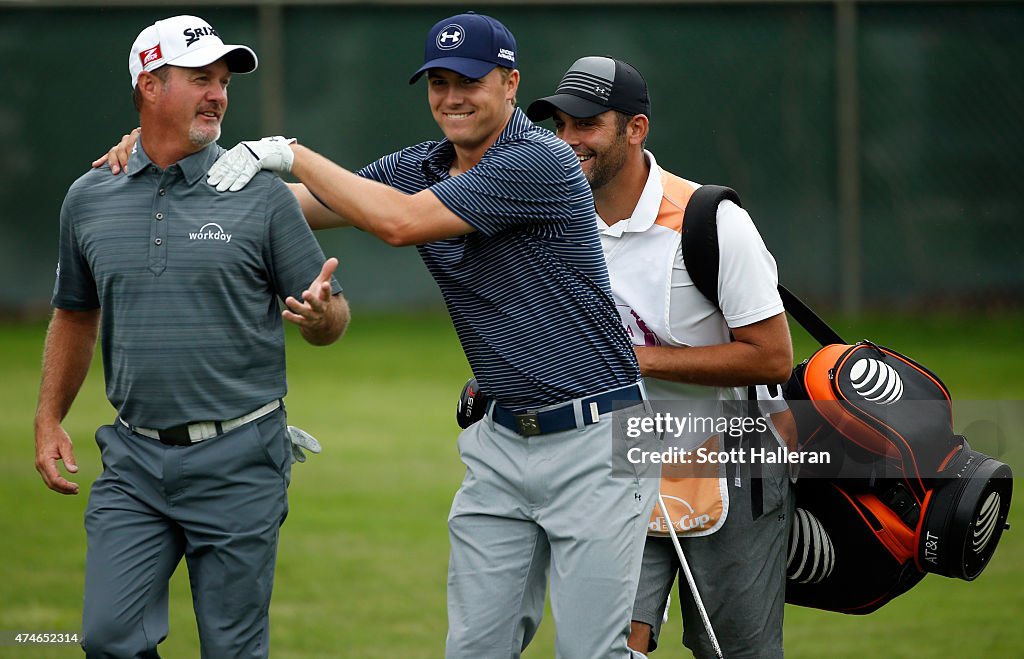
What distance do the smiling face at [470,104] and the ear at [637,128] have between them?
28.0 inches

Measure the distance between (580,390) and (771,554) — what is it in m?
1.11

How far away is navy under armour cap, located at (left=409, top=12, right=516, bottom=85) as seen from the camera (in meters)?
4.24

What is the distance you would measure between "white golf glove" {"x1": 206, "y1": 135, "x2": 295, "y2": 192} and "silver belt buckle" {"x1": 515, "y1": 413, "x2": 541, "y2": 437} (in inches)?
40.0

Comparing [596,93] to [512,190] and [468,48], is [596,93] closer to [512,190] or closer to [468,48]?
[468,48]

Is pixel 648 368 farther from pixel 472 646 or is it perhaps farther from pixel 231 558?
pixel 231 558

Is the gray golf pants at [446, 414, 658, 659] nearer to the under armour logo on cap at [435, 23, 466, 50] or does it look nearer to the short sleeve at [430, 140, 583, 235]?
the short sleeve at [430, 140, 583, 235]

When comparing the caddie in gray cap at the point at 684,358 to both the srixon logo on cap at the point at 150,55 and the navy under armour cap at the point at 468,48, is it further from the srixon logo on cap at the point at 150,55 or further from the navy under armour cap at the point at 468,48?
the srixon logo on cap at the point at 150,55

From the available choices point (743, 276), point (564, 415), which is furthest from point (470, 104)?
point (743, 276)

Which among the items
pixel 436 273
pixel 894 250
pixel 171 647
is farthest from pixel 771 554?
pixel 894 250

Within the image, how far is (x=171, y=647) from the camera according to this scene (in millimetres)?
6438

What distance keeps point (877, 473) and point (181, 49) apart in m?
2.64

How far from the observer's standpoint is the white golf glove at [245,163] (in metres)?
4.29

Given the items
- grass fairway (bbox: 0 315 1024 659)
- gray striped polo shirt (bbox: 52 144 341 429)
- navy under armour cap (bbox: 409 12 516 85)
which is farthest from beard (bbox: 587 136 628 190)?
grass fairway (bbox: 0 315 1024 659)

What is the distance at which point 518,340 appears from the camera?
4230mm
